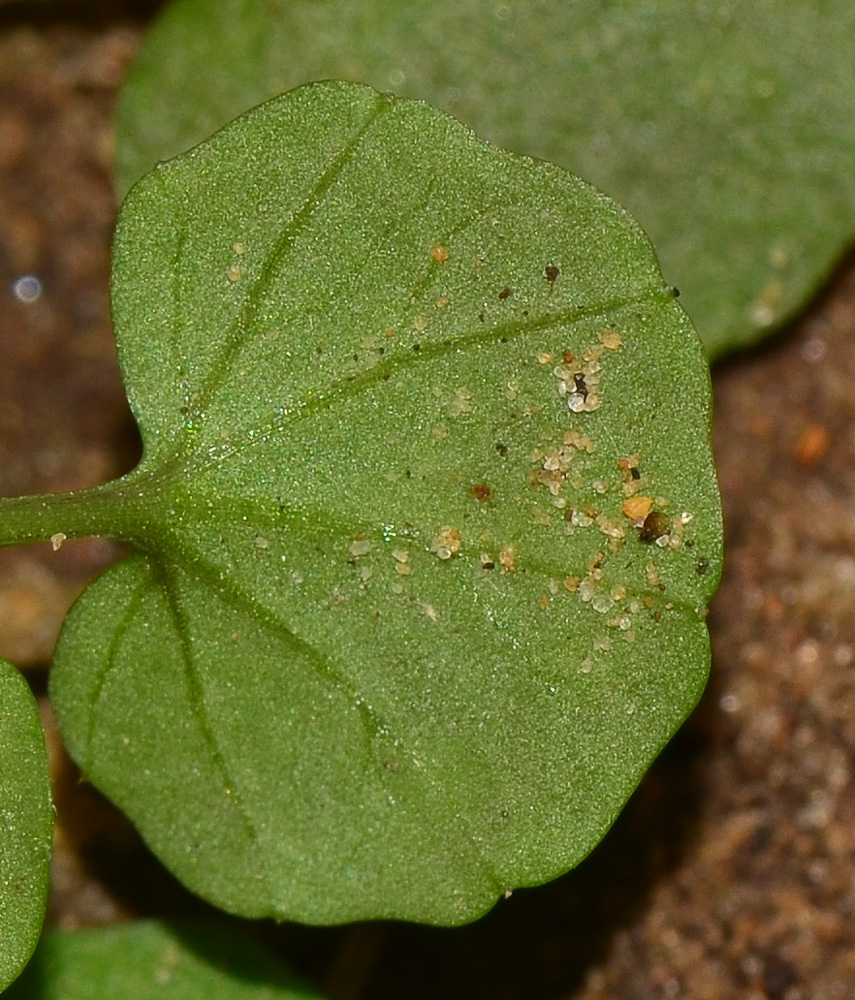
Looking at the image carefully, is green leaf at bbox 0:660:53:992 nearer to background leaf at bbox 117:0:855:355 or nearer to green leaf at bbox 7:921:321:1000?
green leaf at bbox 7:921:321:1000

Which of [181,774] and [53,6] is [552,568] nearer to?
[181,774]

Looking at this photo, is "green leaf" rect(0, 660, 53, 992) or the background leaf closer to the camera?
"green leaf" rect(0, 660, 53, 992)

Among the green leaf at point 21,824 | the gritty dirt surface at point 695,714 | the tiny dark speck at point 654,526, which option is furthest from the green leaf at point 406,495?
the gritty dirt surface at point 695,714

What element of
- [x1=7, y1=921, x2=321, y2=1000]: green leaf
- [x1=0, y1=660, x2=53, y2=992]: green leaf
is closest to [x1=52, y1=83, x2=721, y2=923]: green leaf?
[x1=0, y1=660, x2=53, y2=992]: green leaf

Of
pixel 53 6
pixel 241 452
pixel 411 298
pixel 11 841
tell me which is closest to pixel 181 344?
pixel 241 452

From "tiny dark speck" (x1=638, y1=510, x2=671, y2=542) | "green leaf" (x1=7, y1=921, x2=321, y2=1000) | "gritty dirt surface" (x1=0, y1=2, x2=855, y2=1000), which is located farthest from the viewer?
"gritty dirt surface" (x1=0, y1=2, x2=855, y2=1000)

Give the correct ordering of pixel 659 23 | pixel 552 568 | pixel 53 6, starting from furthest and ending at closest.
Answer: pixel 53 6 → pixel 659 23 → pixel 552 568
